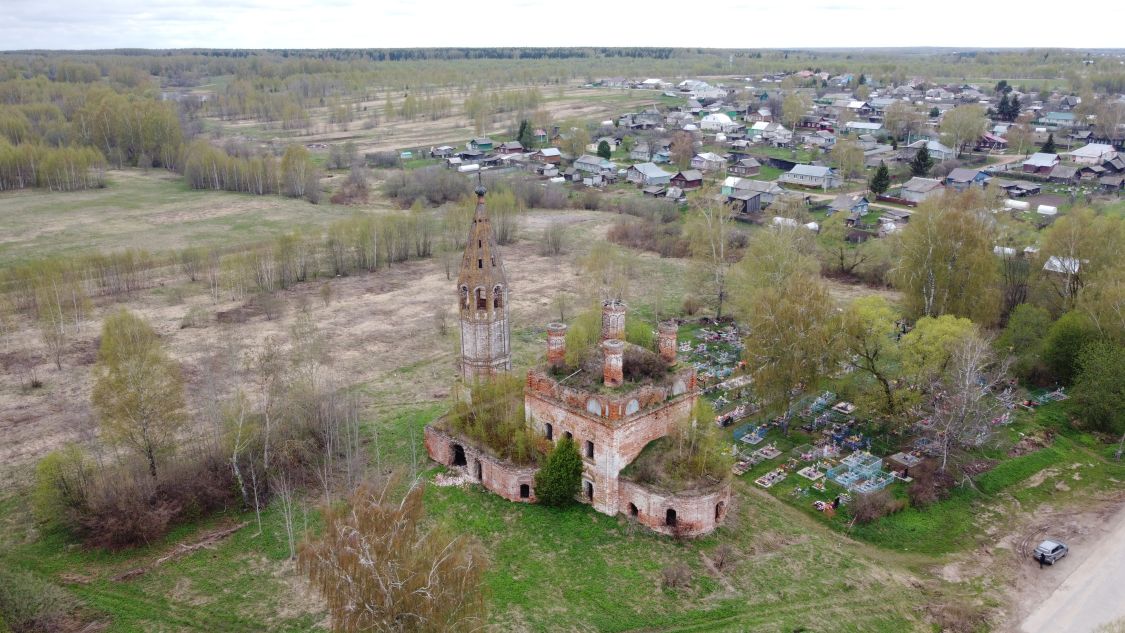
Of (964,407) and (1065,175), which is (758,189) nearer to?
(1065,175)

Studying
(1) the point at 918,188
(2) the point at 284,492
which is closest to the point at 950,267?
(2) the point at 284,492

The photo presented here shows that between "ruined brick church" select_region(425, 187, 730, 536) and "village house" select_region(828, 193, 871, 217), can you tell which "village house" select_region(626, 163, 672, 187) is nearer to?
"village house" select_region(828, 193, 871, 217)

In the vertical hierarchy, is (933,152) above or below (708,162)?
above

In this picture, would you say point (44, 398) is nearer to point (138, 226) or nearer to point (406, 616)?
point (406, 616)

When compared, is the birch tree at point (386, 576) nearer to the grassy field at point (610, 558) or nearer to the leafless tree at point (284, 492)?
the grassy field at point (610, 558)

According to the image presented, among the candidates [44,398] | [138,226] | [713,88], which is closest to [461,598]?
[44,398]

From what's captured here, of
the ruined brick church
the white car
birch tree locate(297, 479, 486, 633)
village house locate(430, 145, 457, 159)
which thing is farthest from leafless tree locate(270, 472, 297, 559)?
village house locate(430, 145, 457, 159)

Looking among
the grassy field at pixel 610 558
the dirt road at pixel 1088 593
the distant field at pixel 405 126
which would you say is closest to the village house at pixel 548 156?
the distant field at pixel 405 126
